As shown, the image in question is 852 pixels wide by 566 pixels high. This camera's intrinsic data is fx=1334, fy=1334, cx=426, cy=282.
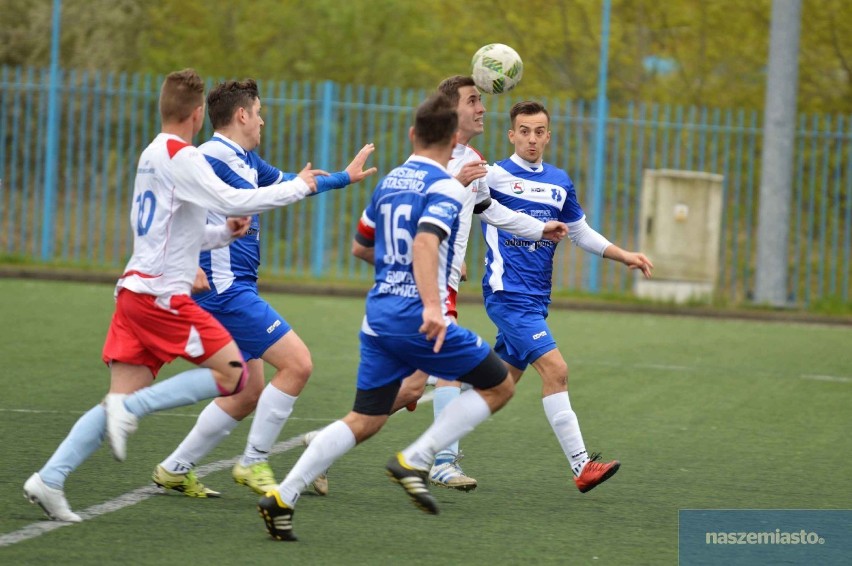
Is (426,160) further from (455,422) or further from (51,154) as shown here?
(51,154)

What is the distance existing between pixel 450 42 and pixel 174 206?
2173 centimetres

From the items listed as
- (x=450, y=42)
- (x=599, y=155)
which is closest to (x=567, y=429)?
(x=599, y=155)

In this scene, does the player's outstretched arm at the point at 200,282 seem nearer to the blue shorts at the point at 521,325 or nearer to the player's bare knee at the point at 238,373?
the player's bare knee at the point at 238,373

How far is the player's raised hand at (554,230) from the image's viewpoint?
272 inches

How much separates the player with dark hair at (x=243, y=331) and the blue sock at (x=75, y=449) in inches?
28.1

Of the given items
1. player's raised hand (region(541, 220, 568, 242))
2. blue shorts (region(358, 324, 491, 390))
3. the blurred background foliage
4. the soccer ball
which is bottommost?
blue shorts (region(358, 324, 491, 390))

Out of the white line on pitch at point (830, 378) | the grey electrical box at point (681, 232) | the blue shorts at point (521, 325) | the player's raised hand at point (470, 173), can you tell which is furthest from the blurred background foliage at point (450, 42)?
the player's raised hand at point (470, 173)

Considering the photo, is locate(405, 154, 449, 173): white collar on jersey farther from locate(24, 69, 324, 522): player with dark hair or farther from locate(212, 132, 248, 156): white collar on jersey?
locate(212, 132, 248, 156): white collar on jersey

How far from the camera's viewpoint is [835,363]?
1306 centimetres

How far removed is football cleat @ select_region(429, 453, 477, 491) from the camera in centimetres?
698

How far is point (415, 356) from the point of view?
5.69 m

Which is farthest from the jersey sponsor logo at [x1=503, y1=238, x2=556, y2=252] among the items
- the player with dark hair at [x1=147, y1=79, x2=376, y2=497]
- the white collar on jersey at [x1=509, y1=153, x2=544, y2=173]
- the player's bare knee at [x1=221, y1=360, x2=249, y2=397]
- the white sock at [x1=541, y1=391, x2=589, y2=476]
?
the player's bare knee at [x1=221, y1=360, x2=249, y2=397]

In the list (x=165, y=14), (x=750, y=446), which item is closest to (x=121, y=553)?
(x=750, y=446)

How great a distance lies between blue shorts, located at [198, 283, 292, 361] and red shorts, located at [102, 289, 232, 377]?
78cm
